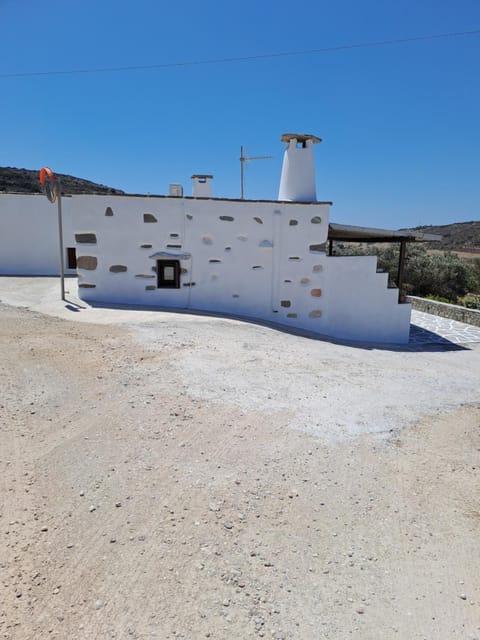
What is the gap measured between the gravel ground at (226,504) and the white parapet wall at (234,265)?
4.30 metres

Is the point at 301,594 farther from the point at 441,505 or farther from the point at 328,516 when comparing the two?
the point at 441,505

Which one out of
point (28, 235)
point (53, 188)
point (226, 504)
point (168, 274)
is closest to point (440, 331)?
point (168, 274)

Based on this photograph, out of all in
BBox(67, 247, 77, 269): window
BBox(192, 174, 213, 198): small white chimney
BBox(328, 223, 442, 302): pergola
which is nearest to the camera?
BBox(328, 223, 442, 302): pergola

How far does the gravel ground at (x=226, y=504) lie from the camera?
6.50 feet

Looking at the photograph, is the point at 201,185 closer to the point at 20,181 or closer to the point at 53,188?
the point at 53,188

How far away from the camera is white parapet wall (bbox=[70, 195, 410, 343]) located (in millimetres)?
9234

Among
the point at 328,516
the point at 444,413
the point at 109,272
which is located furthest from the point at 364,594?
the point at 109,272

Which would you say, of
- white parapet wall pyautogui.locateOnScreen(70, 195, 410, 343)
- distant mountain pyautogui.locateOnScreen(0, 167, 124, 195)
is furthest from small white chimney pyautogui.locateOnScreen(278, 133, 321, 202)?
distant mountain pyautogui.locateOnScreen(0, 167, 124, 195)

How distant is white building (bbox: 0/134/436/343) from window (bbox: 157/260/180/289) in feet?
0.07

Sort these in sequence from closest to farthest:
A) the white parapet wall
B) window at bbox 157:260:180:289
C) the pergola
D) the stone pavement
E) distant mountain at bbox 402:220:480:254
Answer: the white parapet wall, window at bbox 157:260:180:289, the pergola, the stone pavement, distant mountain at bbox 402:220:480:254

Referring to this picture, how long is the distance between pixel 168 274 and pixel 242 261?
1732 millimetres

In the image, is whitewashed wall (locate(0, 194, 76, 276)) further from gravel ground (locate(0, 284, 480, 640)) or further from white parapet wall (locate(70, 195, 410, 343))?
gravel ground (locate(0, 284, 480, 640))

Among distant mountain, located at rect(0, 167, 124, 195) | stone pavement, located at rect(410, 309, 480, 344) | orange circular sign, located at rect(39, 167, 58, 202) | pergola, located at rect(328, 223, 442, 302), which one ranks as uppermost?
distant mountain, located at rect(0, 167, 124, 195)

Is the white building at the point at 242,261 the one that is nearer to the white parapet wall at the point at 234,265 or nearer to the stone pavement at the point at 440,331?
the white parapet wall at the point at 234,265
